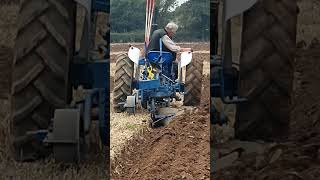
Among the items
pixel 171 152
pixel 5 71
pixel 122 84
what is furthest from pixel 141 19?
pixel 5 71

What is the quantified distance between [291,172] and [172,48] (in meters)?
5.45

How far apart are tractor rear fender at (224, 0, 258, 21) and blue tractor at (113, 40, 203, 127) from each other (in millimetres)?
4708

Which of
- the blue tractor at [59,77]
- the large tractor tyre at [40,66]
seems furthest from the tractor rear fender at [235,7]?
the large tractor tyre at [40,66]

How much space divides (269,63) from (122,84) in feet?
19.3

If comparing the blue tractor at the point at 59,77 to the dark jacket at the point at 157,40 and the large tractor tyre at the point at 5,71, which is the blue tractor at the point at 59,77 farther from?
the dark jacket at the point at 157,40

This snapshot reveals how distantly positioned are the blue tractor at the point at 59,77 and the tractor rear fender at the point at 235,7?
75 cm

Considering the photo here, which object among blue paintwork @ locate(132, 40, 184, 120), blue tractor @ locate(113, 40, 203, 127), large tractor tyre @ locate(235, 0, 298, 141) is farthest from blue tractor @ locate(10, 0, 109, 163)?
blue paintwork @ locate(132, 40, 184, 120)

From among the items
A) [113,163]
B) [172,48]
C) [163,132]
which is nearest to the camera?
[113,163]

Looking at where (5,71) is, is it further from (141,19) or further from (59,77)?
(141,19)

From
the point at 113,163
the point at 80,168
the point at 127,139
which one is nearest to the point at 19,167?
the point at 80,168

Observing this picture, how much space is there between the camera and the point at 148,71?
828cm

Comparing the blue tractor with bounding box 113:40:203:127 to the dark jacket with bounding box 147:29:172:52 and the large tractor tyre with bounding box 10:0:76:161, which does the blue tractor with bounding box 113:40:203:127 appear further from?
the large tractor tyre with bounding box 10:0:76:161

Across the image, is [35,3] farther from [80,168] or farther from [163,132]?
[163,132]

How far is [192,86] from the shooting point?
8469 millimetres
